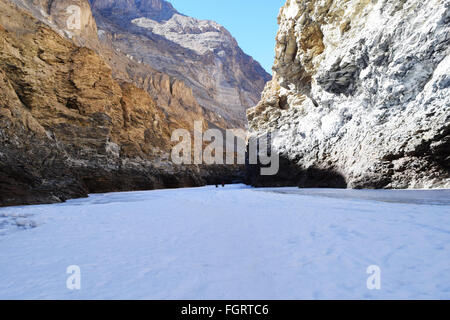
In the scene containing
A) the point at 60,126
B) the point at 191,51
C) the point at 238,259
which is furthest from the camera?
the point at 191,51

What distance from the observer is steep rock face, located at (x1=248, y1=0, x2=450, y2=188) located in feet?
26.9

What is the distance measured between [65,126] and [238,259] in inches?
698

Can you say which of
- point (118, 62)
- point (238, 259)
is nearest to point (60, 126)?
point (238, 259)

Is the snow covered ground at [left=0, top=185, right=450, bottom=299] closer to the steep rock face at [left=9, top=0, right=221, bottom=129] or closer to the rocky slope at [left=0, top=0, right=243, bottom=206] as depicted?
the rocky slope at [left=0, top=0, right=243, bottom=206]

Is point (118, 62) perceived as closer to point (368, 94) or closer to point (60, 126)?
point (60, 126)

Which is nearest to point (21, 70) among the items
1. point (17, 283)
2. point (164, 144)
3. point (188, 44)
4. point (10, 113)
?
point (10, 113)

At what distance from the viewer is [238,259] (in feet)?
7.47

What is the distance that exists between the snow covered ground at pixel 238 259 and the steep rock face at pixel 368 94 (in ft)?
19.4

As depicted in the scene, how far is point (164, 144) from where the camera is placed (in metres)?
26.8

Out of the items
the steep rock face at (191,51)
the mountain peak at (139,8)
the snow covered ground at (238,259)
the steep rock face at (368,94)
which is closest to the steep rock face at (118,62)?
the steep rock face at (191,51)

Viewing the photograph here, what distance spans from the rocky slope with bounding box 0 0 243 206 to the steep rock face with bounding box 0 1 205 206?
1.8 inches

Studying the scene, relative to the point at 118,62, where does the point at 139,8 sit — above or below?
above

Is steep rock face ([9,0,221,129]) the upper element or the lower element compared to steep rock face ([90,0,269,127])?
lower

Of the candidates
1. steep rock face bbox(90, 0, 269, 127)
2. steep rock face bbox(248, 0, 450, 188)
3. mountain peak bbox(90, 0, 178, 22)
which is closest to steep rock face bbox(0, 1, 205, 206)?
steep rock face bbox(248, 0, 450, 188)
